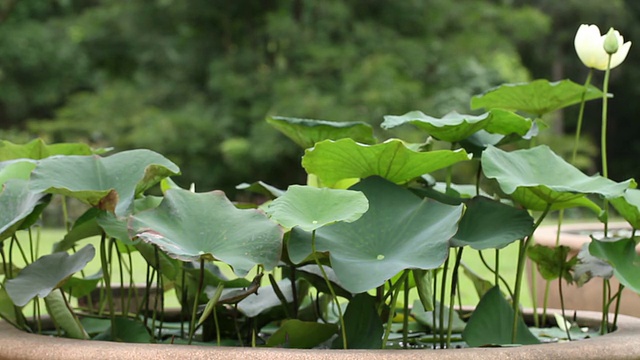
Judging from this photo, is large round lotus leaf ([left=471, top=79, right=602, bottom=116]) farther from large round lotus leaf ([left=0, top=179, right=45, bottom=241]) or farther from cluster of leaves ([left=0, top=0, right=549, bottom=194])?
cluster of leaves ([left=0, top=0, right=549, bottom=194])

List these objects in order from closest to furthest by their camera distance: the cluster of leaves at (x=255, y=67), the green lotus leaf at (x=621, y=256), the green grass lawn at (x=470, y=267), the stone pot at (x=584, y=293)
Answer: the green lotus leaf at (x=621, y=256)
the stone pot at (x=584, y=293)
the green grass lawn at (x=470, y=267)
the cluster of leaves at (x=255, y=67)

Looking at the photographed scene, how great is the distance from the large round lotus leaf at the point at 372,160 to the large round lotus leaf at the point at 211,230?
3.8 inches

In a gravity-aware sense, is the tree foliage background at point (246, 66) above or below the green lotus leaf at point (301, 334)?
above

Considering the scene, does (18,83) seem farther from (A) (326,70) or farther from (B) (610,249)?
(B) (610,249)

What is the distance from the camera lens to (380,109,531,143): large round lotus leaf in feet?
3.13

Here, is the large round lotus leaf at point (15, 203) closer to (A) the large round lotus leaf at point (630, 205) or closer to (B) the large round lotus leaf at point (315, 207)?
(B) the large round lotus leaf at point (315, 207)

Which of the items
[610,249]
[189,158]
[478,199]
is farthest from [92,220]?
[189,158]

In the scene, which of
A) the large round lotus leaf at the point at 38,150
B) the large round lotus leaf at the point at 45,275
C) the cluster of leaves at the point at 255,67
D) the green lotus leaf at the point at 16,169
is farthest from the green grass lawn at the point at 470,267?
the cluster of leaves at the point at 255,67

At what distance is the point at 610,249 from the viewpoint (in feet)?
3.14

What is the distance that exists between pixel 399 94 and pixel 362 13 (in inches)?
50.6

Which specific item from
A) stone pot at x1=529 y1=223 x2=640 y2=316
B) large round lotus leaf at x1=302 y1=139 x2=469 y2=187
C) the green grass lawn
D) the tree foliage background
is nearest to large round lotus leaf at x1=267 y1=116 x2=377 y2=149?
large round lotus leaf at x1=302 y1=139 x2=469 y2=187

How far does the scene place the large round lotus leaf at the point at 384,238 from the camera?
2.63ft

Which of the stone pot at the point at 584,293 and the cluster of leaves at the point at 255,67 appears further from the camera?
the cluster of leaves at the point at 255,67

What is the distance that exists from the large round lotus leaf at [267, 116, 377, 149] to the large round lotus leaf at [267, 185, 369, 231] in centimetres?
24
